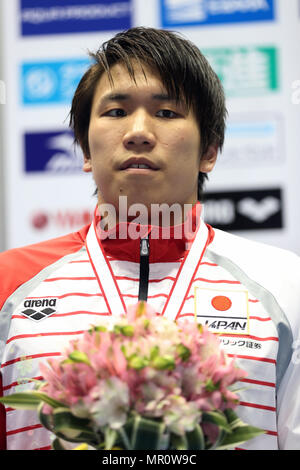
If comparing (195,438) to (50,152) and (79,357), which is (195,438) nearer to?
(79,357)

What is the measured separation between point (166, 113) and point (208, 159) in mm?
244

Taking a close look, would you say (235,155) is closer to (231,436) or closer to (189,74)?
A: (189,74)

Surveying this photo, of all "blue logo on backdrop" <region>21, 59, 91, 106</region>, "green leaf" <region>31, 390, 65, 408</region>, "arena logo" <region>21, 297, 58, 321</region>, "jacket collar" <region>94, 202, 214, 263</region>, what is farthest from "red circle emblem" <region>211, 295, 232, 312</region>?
"blue logo on backdrop" <region>21, 59, 91, 106</region>

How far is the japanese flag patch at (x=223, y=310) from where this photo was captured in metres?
1.46

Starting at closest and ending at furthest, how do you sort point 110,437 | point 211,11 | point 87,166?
point 110,437
point 87,166
point 211,11

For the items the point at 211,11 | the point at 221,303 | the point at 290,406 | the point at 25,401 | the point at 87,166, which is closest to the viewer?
the point at 25,401

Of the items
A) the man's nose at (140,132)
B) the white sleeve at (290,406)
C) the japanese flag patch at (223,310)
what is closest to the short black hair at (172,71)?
the man's nose at (140,132)

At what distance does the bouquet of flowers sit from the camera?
896 mm

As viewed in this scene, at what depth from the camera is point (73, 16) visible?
3.09m

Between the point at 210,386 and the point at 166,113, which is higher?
the point at 166,113

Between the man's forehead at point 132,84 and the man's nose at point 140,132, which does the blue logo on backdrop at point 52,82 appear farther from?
the man's nose at point 140,132

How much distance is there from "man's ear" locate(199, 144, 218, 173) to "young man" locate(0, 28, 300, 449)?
6cm

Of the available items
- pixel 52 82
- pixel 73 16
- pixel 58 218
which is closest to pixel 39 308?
pixel 58 218
